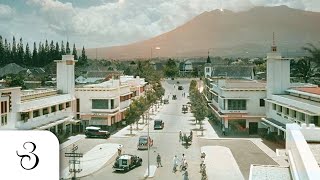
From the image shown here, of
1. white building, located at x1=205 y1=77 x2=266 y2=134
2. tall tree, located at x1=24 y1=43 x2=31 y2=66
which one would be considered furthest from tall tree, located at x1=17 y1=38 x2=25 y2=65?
white building, located at x1=205 y1=77 x2=266 y2=134

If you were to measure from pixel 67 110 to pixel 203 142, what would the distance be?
1547mm

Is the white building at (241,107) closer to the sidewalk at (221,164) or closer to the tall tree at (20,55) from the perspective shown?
the sidewalk at (221,164)

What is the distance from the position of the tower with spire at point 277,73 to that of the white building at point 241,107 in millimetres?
121

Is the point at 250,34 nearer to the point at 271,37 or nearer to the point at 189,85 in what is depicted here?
the point at 271,37

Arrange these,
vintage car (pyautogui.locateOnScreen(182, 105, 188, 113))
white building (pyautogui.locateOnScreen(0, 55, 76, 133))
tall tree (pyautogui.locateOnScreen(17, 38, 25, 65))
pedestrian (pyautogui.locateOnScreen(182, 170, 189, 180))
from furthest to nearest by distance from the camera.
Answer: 1. vintage car (pyautogui.locateOnScreen(182, 105, 188, 113))
2. tall tree (pyautogui.locateOnScreen(17, 38, 25, 65))
3. white building (pyautogui.locateOnScreen(0, 55, 76, 133))
4. pedestrian (pyautogui.locateOnScreen(182, 170, 189, 180))

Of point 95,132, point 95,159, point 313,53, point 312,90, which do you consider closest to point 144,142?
point 95,132

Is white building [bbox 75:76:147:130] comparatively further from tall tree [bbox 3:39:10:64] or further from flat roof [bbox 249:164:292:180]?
flat roof [bbox 249:164:292:180]

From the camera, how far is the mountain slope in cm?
457

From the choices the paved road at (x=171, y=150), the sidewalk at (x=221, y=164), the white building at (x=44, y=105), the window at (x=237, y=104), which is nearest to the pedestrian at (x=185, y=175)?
the paved road at (x=171, y=150)

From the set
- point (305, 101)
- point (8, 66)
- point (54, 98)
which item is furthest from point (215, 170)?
point (8, 66)

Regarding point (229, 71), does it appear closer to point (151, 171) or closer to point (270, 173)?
point (151, 171)

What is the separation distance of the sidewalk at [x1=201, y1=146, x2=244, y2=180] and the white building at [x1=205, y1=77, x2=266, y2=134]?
1.86 ft

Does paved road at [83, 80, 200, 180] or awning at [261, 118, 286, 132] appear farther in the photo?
awning at [261, 118, 286, 132]

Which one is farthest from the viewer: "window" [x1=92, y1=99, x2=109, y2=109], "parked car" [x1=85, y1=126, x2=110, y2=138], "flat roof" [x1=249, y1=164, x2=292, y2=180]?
"window" [x1=92, y1=99, x2=109, y2=109]
